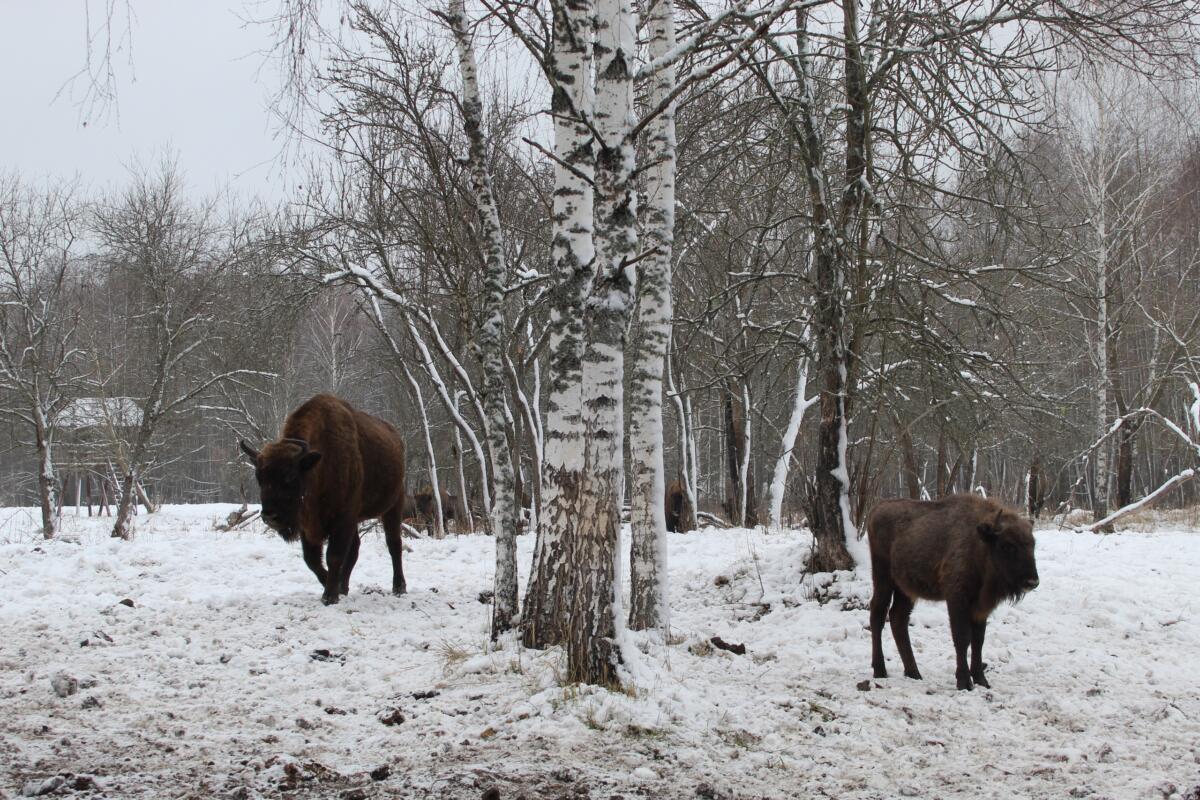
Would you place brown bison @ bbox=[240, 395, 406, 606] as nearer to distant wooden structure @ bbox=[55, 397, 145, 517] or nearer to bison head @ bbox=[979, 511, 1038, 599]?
bison head @ bbox=[979, 511, 1038, 599]

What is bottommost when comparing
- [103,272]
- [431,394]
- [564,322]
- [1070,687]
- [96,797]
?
[1070,687]

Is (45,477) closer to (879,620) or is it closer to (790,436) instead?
(790,436)

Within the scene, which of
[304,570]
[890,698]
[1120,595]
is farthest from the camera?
[304,570]

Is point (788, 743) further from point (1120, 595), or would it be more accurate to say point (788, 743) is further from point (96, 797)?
point (1120, 595)

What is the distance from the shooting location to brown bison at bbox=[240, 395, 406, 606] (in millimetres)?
7633

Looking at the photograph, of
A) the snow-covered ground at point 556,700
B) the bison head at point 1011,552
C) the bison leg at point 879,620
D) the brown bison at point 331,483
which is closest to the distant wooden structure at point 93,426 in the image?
the brown bison at point 331,483

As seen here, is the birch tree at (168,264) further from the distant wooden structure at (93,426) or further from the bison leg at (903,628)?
the bison leg at (903,628)

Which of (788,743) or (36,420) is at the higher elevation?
(36,420)

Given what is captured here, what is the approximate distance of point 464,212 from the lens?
10961 mm

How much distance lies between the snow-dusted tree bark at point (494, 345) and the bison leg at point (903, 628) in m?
2.99

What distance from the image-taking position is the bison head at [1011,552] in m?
6.07

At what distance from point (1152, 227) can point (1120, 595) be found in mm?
23934

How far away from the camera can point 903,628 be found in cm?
650

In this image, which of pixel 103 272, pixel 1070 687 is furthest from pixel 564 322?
pixel 103 272
